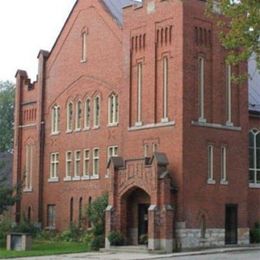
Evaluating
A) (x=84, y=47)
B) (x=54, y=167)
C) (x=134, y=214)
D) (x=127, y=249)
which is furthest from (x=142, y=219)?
(x=84, y=47)

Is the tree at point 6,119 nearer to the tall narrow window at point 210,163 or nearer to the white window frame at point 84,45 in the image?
the white window frame at point 84,45

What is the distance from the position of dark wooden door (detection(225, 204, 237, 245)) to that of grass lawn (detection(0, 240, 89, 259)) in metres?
8.17

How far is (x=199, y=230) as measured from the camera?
4044 cm

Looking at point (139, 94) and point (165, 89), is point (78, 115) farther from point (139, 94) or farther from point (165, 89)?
point (165, 89)

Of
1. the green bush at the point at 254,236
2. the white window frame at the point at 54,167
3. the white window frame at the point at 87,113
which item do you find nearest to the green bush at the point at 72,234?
the white window frame at the point at 54,167

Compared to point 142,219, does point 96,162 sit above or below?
above

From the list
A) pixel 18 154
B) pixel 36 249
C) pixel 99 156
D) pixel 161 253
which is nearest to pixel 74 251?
pixel 36 249

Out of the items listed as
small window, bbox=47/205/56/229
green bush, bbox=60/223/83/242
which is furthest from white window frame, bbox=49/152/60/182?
green bush, bbox=60/223/83/242

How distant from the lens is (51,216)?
52188mm

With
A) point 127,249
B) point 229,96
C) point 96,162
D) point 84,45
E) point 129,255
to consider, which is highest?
point 84,45

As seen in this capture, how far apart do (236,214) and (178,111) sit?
712cm

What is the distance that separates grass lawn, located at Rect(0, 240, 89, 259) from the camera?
127ft

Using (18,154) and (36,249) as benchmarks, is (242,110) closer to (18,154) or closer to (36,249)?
(36,249)

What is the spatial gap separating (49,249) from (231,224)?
34.5ft
